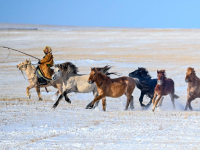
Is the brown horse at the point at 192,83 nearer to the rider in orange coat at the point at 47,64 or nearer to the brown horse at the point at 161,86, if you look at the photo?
the brown horse at the point at 161,86

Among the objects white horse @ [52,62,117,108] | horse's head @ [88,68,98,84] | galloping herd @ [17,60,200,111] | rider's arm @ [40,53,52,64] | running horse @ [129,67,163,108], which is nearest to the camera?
horse's head @ [88,68,98,84]

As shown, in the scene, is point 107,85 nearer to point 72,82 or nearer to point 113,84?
point 113,84

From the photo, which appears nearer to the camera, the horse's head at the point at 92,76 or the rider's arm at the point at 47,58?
the horse's head at the point at 92,76

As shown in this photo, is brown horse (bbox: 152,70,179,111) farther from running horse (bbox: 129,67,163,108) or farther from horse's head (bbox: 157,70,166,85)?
running horse (bbox: 129,67,163,108)

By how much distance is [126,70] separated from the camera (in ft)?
86.3

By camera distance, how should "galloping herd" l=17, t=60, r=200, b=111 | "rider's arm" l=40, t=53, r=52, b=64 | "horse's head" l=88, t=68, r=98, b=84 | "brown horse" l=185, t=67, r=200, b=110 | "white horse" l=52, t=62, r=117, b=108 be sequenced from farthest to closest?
"rider's arm" l=40, t=53, r=52, b=64, "white horse" l=52, t=62, r=117, b=108, "brown horse" l=185, t=67, r=200, b=110, "galloping herd" l=17, t=60, r=200, b=111, "horse's head" l=88, t=68, r=98, b=84

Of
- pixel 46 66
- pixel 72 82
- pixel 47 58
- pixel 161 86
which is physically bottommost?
pixel 161 86

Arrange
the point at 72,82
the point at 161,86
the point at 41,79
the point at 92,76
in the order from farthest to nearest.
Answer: the point at 41,79, the point at 72,82, the point at 161,86, the point at 92,76

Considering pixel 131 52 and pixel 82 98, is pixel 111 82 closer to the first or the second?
pixel 82 98

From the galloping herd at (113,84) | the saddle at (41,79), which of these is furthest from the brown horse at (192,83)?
the saddle at (41,79)

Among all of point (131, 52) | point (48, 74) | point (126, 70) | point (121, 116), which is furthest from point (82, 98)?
point (131, 52)

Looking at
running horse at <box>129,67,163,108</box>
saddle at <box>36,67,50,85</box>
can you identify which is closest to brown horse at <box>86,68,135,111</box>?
running horse at <box>129,67,163,108</box>

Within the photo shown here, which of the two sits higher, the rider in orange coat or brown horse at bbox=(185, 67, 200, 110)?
the rider in orange coat

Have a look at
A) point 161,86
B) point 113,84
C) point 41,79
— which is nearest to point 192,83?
point 161,86
